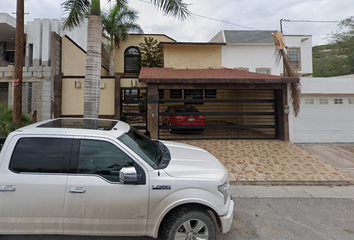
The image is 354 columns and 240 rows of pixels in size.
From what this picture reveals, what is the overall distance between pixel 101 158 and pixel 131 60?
18.2m

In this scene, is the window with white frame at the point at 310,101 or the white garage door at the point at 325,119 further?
the window with white frame at the point at 310,101

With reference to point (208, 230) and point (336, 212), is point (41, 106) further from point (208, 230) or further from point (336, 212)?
point (336, 212)

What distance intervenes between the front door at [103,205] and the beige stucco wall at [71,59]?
8.53 metres

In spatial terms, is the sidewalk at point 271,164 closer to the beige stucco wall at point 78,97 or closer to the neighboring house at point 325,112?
the neighboring house at point 325,112

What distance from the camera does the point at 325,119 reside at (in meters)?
9.63

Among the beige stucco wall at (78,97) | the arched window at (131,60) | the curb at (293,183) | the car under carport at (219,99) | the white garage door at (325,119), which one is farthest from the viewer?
the arched window at (131,60)

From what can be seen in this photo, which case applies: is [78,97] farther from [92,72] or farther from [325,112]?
[325,112]

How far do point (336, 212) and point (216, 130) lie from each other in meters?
7.87

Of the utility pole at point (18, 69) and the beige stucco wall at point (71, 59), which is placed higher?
the beige stucco wall at point (71, 59)

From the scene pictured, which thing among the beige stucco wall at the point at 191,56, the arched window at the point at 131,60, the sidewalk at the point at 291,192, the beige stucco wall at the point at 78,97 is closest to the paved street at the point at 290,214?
the sidewalk at the point at 291,192

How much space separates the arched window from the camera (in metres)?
19.4

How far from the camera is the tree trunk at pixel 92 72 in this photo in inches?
243

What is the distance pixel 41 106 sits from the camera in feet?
29.2

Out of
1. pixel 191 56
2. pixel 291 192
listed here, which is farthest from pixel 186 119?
pixel 191 56
